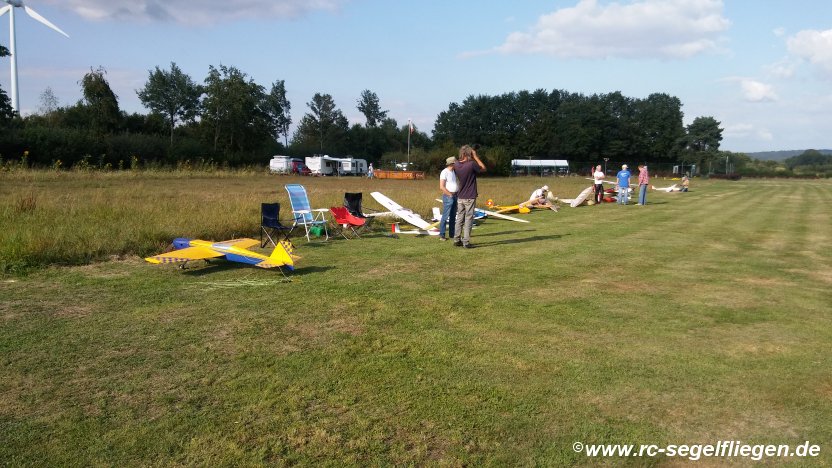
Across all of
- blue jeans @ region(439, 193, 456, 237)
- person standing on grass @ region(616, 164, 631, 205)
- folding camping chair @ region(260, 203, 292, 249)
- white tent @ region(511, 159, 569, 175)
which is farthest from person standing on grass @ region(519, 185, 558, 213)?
white tent @ region(511, 159, 569, 175)

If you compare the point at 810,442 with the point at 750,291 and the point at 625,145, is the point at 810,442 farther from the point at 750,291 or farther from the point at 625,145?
the point at 625,145

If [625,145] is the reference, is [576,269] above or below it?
below

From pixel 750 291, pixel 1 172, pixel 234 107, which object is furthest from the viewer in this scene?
pixel 234 107

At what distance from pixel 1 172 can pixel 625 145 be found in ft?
273

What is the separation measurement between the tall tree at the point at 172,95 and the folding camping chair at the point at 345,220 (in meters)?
73.8

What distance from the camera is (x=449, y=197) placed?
418 inches

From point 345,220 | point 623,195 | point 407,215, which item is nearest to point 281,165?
point 623,195

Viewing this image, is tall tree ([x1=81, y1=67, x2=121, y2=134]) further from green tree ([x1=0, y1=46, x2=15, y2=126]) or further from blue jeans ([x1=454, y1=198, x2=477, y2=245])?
blue jeans ([x1=454, y1=198, x2=477, y2=245])

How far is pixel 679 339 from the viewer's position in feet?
14.7

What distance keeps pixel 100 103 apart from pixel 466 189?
47.1 metres

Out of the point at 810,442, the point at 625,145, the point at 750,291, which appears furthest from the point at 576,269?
the point at 625,145

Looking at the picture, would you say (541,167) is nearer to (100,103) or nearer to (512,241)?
(100,103)

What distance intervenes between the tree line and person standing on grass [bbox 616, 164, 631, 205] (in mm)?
35380

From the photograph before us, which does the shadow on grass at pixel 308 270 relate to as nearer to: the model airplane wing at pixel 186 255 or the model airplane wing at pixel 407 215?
the model airplane wing at pixel 186 255
